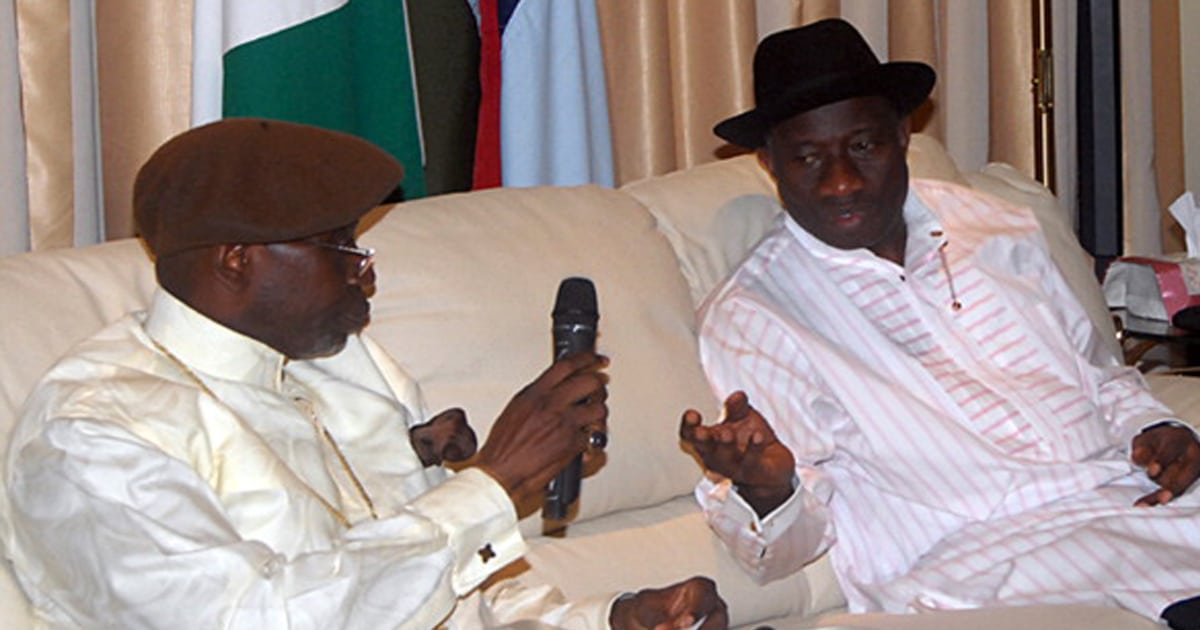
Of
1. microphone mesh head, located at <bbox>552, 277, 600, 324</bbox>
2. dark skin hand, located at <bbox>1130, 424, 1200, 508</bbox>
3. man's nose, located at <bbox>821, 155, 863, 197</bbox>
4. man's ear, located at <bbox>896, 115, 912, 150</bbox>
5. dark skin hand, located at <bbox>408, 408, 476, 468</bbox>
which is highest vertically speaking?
man's ear, located at <bbox>896, 115, 912, 150</bbox>

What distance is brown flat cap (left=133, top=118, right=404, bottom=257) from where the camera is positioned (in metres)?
1.82

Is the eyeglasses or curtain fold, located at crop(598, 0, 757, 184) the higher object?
curtain fold, located at crop(598, 0, 757, 184)

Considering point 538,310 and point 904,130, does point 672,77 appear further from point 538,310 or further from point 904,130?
point 538,310

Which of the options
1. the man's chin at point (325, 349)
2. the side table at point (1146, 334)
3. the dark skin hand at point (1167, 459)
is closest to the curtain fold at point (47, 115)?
the man's chin at point (325, 349)

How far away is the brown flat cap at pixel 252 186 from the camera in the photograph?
1824 millimetres

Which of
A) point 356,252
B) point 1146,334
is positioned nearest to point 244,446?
Result: point 356,252

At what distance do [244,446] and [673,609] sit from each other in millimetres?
549

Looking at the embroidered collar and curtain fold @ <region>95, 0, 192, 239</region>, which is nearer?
the embroidered collar

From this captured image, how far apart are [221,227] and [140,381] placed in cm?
19

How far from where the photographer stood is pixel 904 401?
8.94ft

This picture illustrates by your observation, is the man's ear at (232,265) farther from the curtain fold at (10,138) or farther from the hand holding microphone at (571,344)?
the curtain fold at (10,138)

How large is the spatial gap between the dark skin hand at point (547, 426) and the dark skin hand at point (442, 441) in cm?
20

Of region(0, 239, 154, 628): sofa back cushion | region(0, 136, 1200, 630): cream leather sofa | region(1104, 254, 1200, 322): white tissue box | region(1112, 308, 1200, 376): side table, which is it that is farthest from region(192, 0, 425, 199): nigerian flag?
region(1104, 254, 1200, 322): white tissue box

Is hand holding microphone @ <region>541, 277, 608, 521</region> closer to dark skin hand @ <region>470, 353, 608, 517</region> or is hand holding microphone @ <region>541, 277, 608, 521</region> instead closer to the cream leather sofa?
dark skin hand @ <region>470, 353, 608, 517</region>
